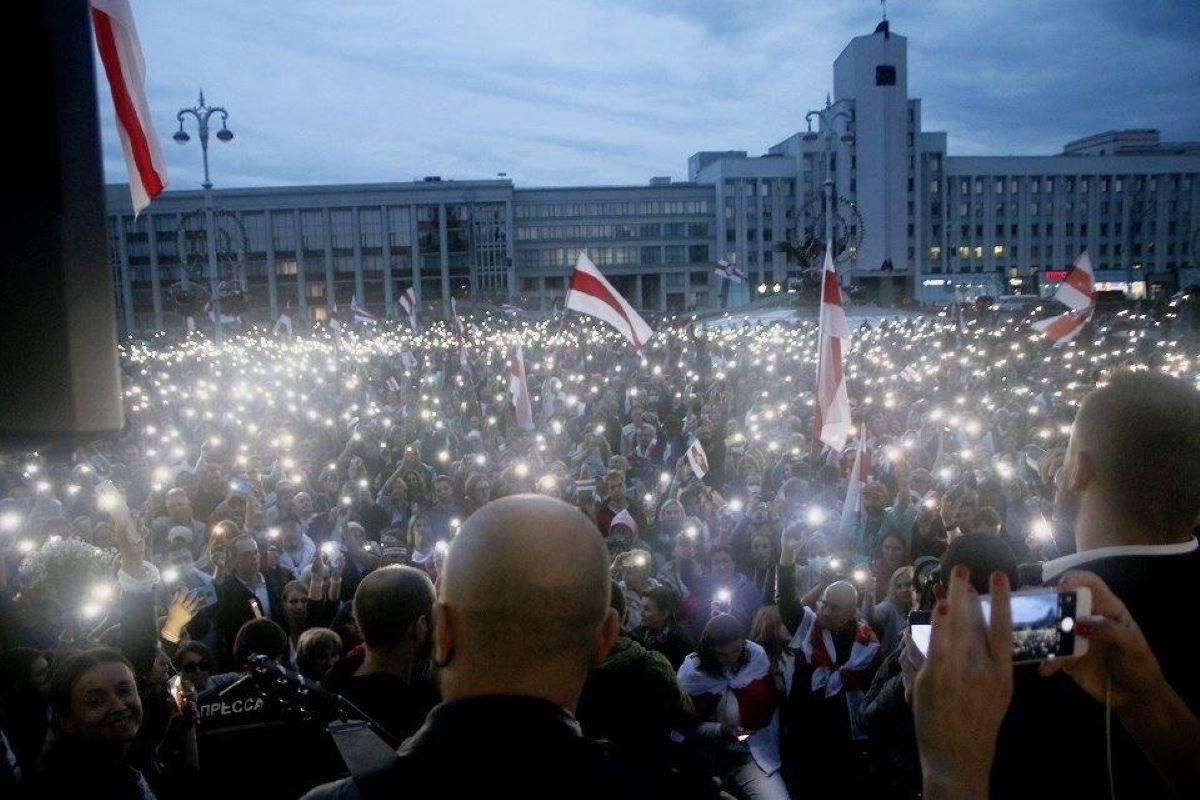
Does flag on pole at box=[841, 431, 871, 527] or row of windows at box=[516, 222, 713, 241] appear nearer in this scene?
A: flag on pole at box=[841, 431, 871, 527]

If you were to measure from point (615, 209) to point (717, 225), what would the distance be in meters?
11.1

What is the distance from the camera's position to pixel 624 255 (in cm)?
9844

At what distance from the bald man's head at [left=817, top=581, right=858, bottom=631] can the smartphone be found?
3730mm

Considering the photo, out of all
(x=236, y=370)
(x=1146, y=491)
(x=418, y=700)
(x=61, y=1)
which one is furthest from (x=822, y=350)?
(x=236, y=370)

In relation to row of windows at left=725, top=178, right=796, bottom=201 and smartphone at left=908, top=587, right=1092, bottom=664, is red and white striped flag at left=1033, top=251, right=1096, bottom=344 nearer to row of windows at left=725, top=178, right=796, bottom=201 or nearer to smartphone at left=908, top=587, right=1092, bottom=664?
smartphone at left=908, top=587, right=1092, bottom=664

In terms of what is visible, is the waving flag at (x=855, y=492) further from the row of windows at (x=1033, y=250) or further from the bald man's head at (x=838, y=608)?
the row of windows at (x=1033, y=250)

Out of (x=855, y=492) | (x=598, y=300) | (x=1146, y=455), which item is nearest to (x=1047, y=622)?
(x=1146, y=455)

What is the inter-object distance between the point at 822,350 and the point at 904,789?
5485 mm

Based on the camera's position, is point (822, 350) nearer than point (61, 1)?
No

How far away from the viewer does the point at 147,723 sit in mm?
3760

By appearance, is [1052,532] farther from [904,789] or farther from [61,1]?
[61,1]

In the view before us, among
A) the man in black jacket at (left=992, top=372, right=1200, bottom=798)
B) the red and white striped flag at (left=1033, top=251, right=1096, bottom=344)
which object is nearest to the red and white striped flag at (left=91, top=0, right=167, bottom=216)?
the man in black jacket at (left=992, top=372, right=1200, bottom=798)

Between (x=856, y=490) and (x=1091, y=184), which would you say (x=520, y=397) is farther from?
(x=1091, y=184)

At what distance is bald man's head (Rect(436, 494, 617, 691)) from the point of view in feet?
5.16
